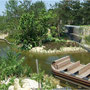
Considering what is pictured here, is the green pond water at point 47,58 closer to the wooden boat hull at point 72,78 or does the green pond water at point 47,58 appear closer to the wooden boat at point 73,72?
the wooden boat at point 73,72

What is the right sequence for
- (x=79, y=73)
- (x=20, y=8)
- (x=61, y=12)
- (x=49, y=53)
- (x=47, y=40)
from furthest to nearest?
(x=20, y=8)
(x=61, y=12)
(x=47, y=40)
(x=49, y=53)
(x=79, y=73)

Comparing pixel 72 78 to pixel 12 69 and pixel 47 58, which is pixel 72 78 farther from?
pixel 47 58

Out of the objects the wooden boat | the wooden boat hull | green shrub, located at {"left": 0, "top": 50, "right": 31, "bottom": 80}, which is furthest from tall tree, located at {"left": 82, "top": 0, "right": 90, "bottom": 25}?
green shrub, located at {"left": 0, "top": 50, "right": 31, "bottom": 80}

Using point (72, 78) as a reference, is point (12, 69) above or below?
above

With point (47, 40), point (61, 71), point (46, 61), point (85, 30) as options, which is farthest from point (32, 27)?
point (61, 71)

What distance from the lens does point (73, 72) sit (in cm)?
1284

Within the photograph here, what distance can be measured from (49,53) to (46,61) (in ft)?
11.7

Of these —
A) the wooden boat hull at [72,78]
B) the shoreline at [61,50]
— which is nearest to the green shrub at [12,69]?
the wooden boat hull at [72,78]

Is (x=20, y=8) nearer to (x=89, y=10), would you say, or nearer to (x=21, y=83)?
(x=89, y=10)

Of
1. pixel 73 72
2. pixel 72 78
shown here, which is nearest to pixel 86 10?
pixel 73 72

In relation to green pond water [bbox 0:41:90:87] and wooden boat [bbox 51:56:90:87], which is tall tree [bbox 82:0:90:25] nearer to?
green pond water [bbox 0:41:90:87]

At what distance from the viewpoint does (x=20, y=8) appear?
4025cm

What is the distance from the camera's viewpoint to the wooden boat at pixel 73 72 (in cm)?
1182

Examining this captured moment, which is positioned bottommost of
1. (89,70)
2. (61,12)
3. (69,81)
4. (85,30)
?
(69,81)
